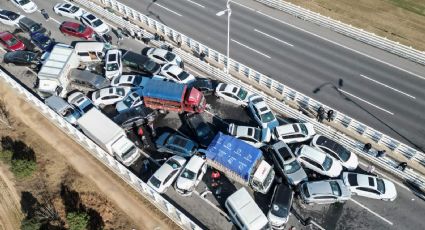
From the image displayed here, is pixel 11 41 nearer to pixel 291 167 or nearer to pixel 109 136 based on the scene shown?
pixel 109 136

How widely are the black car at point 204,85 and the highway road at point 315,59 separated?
625 centimetres

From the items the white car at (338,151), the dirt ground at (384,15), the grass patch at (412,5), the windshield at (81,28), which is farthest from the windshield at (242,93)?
the grass patch at (412,5)

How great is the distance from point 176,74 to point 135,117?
6.97m

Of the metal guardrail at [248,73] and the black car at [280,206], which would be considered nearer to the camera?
the black car at [280,206]

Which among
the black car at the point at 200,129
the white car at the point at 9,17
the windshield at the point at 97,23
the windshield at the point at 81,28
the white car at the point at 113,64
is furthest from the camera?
the white car at the point at 9,17

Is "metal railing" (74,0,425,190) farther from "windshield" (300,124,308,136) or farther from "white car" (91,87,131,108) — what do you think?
"white car" (91,87,131,108)

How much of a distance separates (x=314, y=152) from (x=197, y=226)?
12.4 metres

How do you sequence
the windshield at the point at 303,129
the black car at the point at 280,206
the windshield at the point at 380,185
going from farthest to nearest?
1. the windshield at the point at 303,129
2. the windshield at the point at 380,185
3. the black car at the point at 280,206

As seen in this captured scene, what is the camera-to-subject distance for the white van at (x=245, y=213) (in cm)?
2800

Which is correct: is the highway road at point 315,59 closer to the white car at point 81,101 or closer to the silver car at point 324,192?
the silver car at point 324,192

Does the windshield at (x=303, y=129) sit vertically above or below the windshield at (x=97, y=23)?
below

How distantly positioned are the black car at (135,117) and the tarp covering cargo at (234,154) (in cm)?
807

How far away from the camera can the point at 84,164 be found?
35406mm

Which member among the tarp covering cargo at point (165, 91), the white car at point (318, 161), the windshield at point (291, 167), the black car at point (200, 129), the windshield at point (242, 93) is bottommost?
the black car at point (200, 129)
